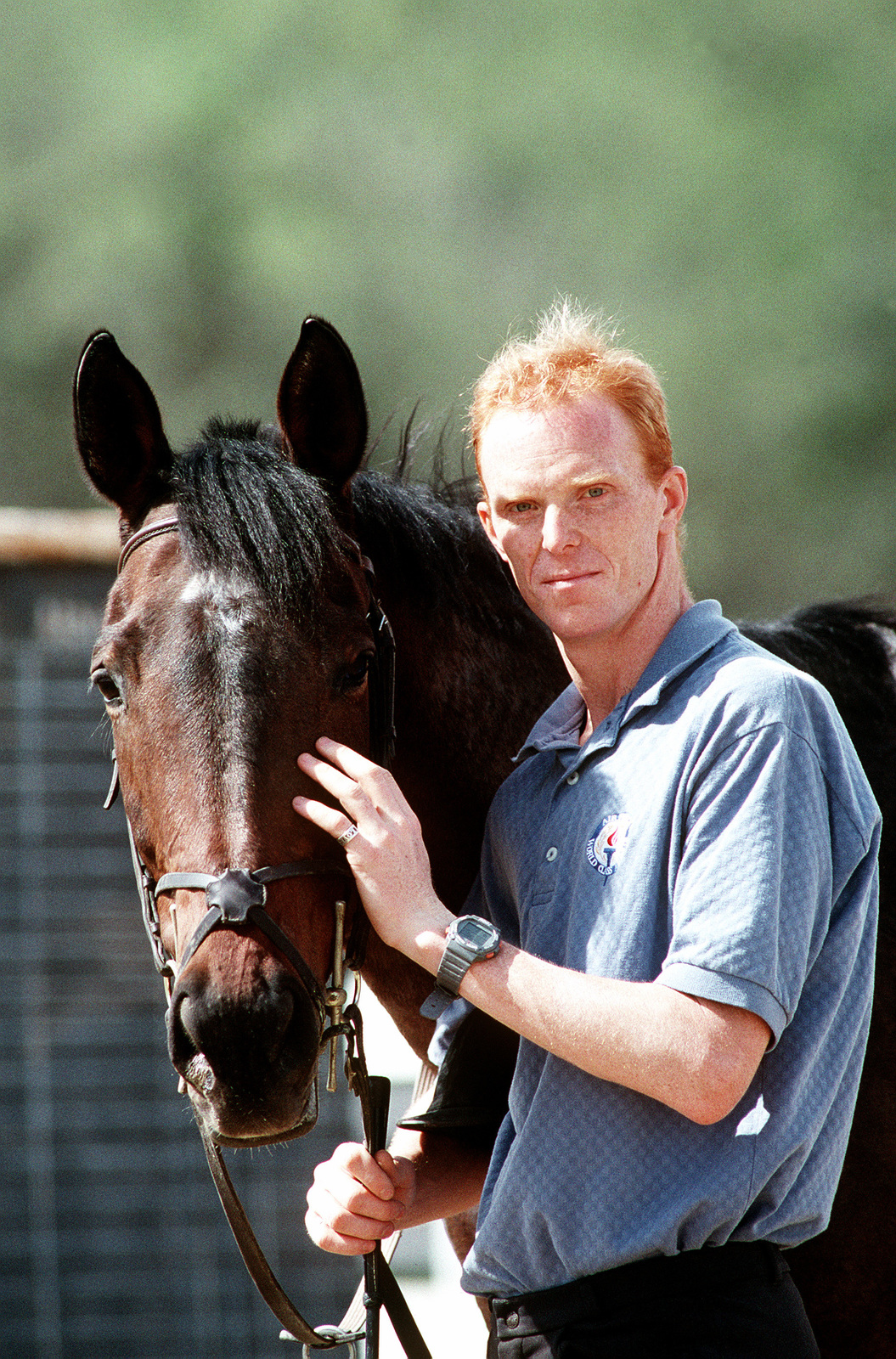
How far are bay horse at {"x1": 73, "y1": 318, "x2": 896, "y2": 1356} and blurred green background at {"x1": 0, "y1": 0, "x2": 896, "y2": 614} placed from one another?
29.3 feet

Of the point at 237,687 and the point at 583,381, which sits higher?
the point at 583,381

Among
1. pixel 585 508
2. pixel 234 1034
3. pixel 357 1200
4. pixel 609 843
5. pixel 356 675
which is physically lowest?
pixel 357 1200

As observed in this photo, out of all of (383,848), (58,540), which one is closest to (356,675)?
(383,848)

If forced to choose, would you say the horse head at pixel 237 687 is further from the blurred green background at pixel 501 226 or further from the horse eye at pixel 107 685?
the blurred green background at pixel 501 226

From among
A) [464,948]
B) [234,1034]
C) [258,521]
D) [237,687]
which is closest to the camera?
[464,948]

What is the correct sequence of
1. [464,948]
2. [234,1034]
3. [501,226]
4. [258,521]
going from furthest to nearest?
[501,226], [258,521], [234,1034], [464,948]

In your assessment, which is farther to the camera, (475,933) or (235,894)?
(235,894)

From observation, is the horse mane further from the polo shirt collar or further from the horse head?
the polo shirt collar

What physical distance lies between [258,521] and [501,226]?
1071cm

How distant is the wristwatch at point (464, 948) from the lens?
4.81ft

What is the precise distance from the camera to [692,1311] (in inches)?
55.6

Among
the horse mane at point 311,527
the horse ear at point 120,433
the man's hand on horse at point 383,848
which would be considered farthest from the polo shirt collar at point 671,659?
the horse ear at point 120,433

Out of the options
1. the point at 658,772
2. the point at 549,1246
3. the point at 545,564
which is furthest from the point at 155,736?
the point at 549,1246

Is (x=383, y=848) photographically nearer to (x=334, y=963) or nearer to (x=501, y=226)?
(x=334, y=963)
